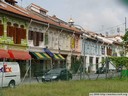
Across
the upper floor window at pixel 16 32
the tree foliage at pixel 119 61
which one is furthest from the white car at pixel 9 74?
the tree foliage at pixel 119 61

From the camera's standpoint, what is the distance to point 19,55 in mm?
36719

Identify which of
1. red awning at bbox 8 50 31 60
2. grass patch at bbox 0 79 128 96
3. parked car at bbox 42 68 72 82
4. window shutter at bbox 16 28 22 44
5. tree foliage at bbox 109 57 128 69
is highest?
window shutter at bbox 16 28 22 44

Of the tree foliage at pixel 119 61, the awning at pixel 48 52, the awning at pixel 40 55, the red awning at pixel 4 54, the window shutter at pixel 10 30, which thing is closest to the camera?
the red awning at pixel 4 54

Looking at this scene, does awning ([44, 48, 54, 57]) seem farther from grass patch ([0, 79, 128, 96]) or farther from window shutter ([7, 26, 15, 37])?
grass patch ([0, 79, 128, 96])

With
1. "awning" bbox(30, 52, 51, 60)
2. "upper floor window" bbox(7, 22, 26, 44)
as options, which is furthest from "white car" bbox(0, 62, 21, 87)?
"awning" bbox(30, 52, 51, 60)

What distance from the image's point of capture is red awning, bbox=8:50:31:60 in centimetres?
3538

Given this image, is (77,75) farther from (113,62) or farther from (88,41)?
(88,41)

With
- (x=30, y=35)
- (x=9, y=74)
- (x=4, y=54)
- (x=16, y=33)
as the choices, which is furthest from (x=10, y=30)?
(x=9, y=74)

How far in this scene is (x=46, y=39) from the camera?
148 ft

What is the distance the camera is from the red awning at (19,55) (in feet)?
116

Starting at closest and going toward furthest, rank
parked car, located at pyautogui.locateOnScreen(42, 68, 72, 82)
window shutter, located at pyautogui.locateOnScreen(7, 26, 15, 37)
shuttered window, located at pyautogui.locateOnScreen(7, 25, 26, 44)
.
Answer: parked car, located at pyautogui.locateOnScreen(42, 68, 72, 82)
window shutter, located at pyautogui.locateOnScreen(7, 26, 15, 37)
shuttered window, located at pyautogui.locateOnScreen(7, 25, 26, 44)

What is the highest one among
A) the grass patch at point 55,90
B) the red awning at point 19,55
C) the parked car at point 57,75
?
the red awning at point 19,55

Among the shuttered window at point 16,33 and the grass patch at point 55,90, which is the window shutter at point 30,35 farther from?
the grass patch at point 55,90

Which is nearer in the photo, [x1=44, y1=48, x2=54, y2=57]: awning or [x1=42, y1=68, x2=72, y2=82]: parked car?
[x1=42, y1=68, x2=72, y2=82]: parked car
